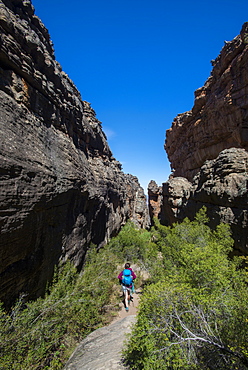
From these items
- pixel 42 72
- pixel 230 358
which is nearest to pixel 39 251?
pixel 230 358

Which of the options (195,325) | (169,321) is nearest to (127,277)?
(169,321)

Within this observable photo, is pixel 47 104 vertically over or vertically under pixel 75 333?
over

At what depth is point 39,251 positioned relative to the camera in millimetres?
8859

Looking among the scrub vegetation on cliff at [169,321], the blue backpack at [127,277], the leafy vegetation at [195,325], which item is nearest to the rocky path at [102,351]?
the scrub vegetation on cliff at [169,321]

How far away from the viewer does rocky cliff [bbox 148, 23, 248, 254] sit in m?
10.7

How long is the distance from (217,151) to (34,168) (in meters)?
30.2

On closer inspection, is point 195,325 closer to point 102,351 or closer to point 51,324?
point 102,351

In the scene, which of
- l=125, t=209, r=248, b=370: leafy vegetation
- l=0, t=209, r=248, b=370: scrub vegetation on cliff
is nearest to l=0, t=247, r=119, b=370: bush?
l=0, t=209, r=248, b=370: scrub vegetation on cliff

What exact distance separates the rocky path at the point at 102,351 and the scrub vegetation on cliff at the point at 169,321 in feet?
1.52

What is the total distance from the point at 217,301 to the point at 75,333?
735cm

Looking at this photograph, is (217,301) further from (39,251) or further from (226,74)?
(226,74)

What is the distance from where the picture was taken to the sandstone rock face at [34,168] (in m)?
7.21

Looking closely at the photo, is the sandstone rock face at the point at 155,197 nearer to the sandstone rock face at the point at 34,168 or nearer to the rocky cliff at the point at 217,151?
the rocky cliff at the point at 217,151

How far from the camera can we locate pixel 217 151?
97.1 ft
